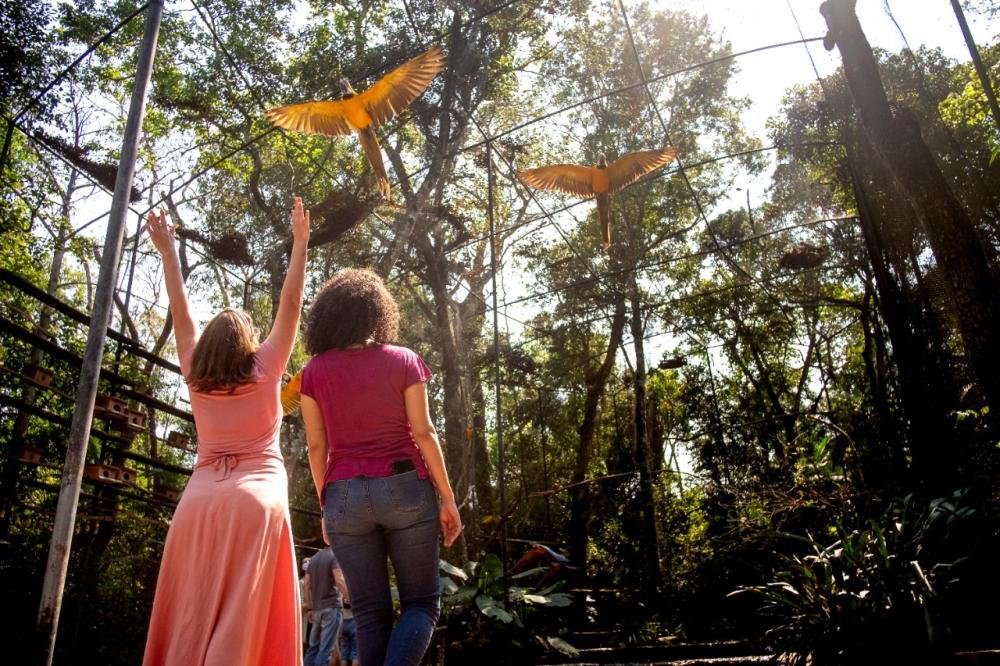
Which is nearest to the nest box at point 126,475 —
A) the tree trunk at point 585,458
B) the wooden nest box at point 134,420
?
the wooden nest box at point 134,420

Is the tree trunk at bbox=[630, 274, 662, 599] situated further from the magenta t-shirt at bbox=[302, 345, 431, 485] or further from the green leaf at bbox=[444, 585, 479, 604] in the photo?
the magenta t-shirt at bbox=[302, 345, 431, 485]

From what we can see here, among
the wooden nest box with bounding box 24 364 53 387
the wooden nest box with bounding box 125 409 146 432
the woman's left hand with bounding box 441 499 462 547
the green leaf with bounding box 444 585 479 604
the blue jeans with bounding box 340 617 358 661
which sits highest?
the wooden nest box with bounding box 24 364 53 387

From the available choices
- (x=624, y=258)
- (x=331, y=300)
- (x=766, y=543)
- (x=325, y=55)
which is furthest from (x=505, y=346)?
(x=331, y=300)

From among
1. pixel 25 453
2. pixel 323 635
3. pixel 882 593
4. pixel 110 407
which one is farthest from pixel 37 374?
pixel 882 593

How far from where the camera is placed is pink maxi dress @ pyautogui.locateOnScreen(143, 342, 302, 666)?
150cm

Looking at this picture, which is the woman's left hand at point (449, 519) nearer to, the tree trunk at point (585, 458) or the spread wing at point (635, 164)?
the spread wing at point (635, 164)

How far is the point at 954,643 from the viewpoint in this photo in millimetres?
3152

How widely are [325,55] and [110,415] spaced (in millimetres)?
7872

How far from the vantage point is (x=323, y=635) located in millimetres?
4879

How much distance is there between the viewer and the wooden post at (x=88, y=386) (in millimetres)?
1873

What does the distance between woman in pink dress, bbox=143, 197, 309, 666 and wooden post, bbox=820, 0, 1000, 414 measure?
370 centimetres

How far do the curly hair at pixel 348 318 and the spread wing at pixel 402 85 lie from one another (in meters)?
3.18

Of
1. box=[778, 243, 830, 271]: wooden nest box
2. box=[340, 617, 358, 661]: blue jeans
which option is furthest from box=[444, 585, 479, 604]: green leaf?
box=[778, 243, 830, 271]: wooden nest box

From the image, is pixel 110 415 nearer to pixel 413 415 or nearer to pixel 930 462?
pixel 413 415
